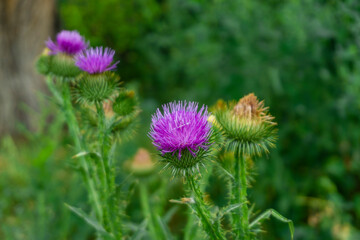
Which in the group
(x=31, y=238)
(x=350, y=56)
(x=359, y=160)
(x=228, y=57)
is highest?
(x=228, y=57)

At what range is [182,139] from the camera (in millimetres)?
1329

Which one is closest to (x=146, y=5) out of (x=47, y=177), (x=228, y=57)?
(x=228, y=57)

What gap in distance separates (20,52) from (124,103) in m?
7.03

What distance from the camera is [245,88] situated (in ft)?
13.9

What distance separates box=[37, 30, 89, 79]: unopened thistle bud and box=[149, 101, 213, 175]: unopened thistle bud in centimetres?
84

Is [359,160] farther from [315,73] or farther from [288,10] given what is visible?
[288,10]

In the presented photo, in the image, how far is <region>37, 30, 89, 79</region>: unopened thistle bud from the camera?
2.02 m

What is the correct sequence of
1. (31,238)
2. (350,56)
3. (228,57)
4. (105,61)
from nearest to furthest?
(105,61)
(350,56)
(31,238)
(228,57)

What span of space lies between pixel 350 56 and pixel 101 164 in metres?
2.35

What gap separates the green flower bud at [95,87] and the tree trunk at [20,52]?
257 inches

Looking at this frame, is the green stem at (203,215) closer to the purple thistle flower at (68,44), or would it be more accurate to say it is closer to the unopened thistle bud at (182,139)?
the unopened thistle bud at (182,139)

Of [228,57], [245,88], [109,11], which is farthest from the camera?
[109,11]

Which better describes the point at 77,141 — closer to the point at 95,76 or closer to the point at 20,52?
the point at 95,76

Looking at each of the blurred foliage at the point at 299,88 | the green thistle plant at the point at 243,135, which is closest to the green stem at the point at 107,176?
the green thistle plant at the point at 243,135
